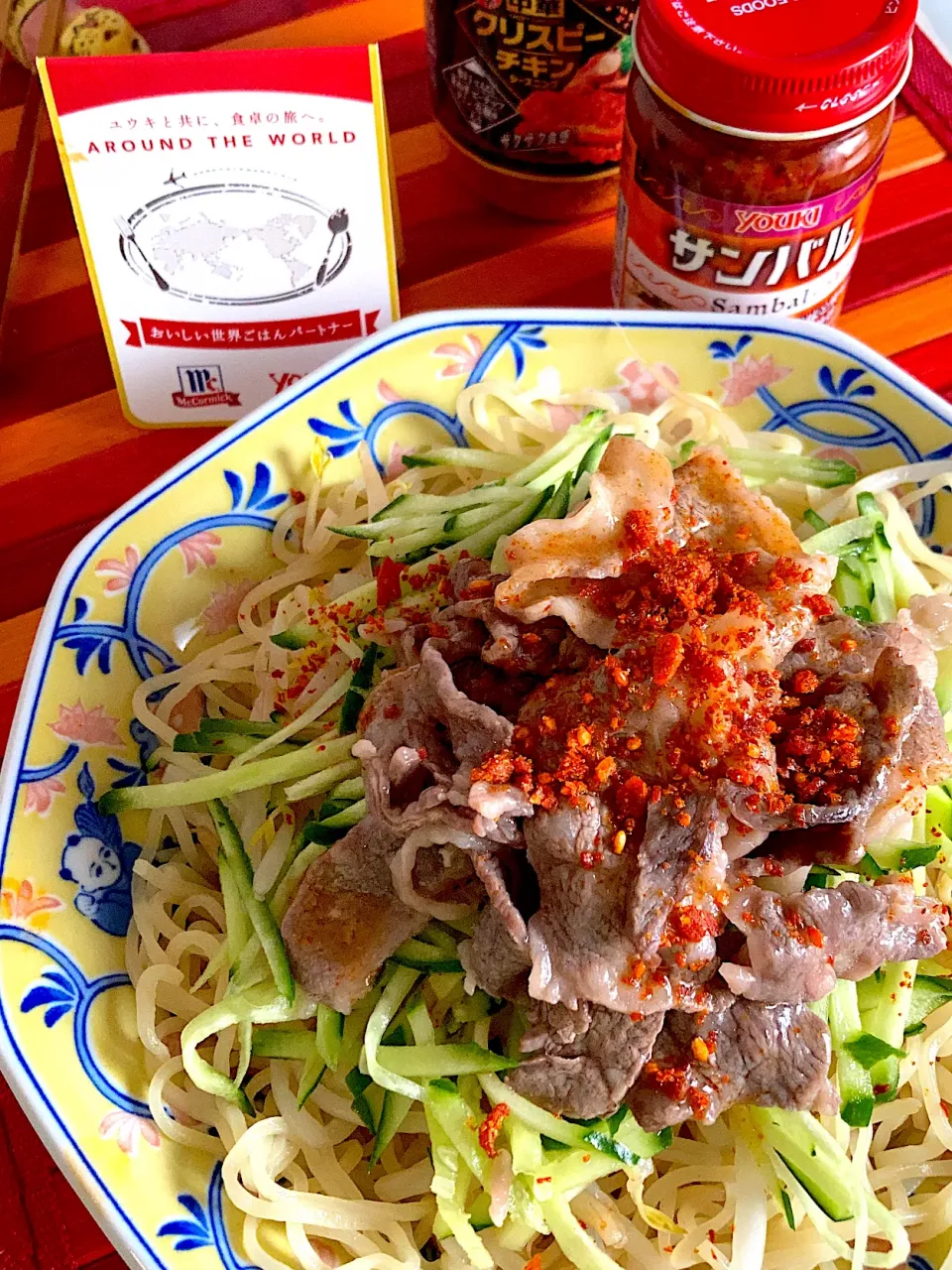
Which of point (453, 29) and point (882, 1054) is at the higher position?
point (453, 29)

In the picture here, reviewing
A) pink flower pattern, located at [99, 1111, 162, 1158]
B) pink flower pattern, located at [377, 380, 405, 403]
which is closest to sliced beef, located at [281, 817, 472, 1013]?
pink flower pattern, located at [99, 1111, 162, 1158]

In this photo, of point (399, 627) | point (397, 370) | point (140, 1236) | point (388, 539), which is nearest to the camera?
point (140, 1236)

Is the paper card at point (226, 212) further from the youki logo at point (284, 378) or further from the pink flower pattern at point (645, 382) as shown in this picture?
the pink flower pattern at point (645, 382)

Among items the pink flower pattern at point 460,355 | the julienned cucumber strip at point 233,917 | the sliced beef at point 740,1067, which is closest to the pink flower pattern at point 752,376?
the pink flower pattern at point 460,355

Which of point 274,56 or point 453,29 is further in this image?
point 453,29

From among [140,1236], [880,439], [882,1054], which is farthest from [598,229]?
[140,1236]

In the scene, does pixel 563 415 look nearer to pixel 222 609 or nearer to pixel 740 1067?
pixel 222 609

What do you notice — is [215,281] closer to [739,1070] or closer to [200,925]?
[200,925]
